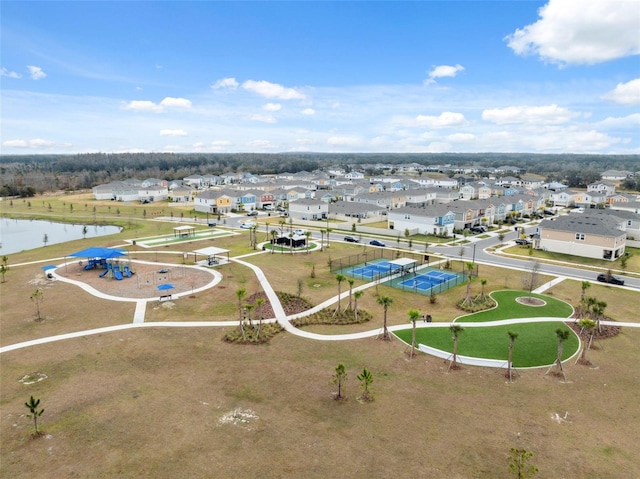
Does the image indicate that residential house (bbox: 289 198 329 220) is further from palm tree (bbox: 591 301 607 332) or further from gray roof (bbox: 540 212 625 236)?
palm tree (bbox: 591 301 607 332)

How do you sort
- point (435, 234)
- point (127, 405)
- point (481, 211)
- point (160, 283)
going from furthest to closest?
1. point (481, 211)
2. point (435, 234)
3. point (160, 283)
4. point (127, 405)

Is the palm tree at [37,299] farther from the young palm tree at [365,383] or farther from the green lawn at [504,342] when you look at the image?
the green lawn at [504,342]

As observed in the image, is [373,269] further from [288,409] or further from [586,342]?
[288,409]

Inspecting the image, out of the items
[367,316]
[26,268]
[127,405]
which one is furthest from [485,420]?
[26,268]

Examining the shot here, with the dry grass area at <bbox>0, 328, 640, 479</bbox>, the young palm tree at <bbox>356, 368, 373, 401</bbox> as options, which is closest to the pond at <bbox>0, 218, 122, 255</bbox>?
the dry grass area at <bbox>0, 328, 640, 479</bbox>

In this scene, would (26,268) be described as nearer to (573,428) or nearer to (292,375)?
(292,375)

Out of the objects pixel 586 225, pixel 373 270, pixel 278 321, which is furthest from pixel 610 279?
pixel 278 321

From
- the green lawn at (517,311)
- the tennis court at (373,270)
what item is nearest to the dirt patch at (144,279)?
the tennis court at (373,270)
